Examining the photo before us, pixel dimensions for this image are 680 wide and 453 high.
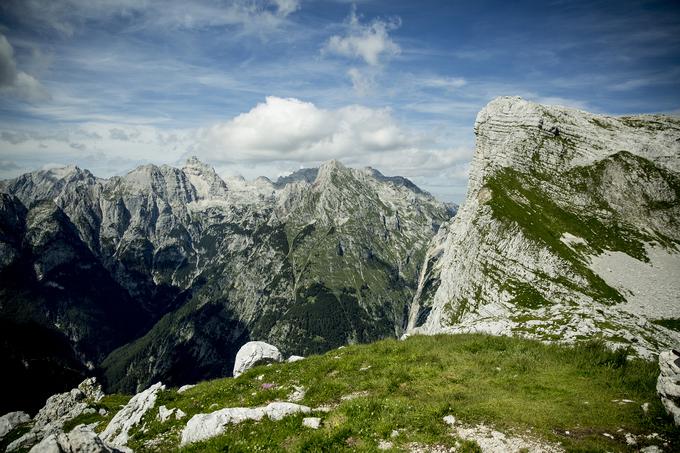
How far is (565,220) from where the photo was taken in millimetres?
105375

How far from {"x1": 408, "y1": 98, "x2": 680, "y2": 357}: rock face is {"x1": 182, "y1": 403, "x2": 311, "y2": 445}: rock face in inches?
2079

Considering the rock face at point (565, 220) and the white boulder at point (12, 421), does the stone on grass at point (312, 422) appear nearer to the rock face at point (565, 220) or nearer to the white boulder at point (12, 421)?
the rock face at point (565, 220)

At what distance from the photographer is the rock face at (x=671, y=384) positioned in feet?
41.9

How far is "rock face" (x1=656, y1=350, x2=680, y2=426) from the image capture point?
12770 mm

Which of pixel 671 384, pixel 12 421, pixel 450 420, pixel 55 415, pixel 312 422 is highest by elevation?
pixel 671 384

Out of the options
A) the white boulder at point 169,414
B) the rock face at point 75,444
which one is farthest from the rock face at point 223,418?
the rock face at point 75,444

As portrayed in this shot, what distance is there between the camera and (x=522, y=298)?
87.0 metres

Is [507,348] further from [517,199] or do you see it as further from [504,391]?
[517,199]

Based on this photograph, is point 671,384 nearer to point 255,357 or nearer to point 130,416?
point 130,416

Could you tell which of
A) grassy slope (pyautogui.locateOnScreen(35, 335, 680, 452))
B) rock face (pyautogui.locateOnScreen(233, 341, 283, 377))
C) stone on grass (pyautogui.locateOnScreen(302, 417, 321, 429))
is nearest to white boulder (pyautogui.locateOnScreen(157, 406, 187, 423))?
grassy slope (pyautogui.locateOnScreen(35, 335, 680, 452))

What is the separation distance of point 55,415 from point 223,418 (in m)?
47.0

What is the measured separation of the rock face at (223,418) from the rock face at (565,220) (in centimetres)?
5280

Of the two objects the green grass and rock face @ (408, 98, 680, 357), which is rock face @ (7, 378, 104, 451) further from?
the green grass

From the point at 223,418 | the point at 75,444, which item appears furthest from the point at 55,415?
the point at 75,444
